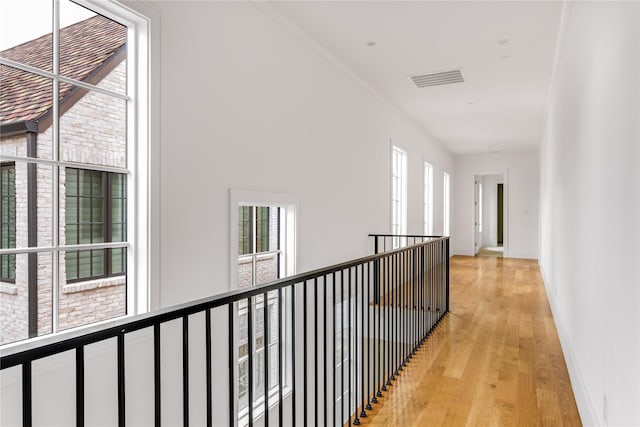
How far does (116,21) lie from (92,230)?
1.16 m

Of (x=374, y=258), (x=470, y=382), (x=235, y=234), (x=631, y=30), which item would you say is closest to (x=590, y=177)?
(x=631, y=30)

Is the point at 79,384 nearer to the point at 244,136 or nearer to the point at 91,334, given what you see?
the point at 91,334

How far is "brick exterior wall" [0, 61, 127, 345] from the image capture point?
1853 mm

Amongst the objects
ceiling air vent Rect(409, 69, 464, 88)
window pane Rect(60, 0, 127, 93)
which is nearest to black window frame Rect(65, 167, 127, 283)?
window pane Rect(60, 0, 127, 93)

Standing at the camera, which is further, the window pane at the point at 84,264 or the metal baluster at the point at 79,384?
the window pane at the point at 84,264

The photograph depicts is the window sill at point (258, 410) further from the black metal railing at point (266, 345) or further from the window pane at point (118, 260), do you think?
the window pane at point (118, 260)

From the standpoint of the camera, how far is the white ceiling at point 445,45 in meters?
3.28

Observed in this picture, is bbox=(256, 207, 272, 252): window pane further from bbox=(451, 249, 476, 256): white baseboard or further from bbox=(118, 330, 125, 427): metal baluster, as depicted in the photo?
bbox=(451, 249, 476, 256): white baseboard

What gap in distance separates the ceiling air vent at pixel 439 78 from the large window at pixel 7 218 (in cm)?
424

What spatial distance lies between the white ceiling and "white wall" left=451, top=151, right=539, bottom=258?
4.49 metres

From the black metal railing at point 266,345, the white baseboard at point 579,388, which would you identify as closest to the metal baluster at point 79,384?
the black metal railing at point 266,345

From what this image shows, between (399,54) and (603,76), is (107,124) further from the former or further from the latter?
(399,54)

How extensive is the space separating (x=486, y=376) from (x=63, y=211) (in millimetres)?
2869

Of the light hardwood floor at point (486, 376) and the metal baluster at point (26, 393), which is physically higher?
the metal baluster at point (26, 393)
